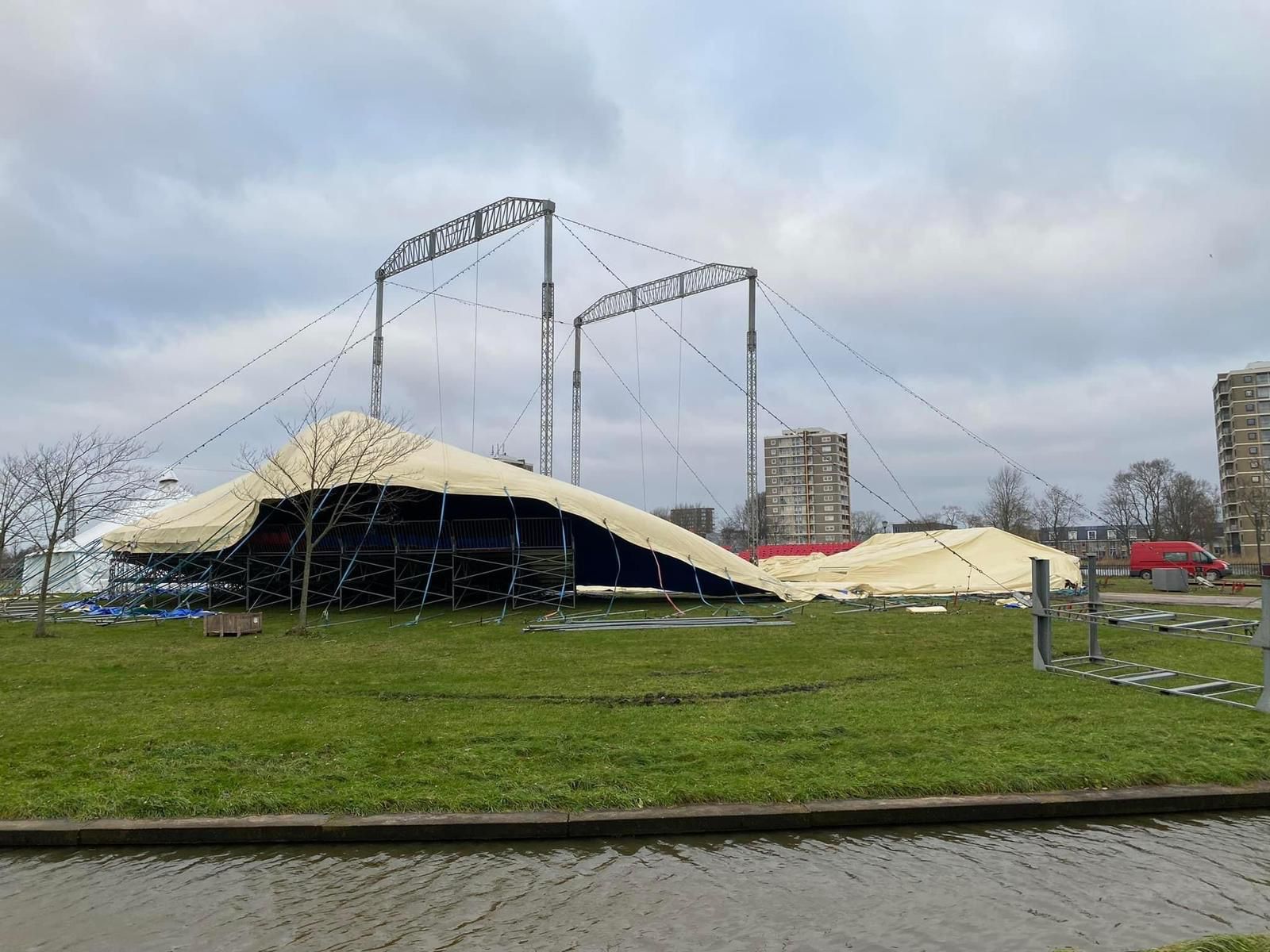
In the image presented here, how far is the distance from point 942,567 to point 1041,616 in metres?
19.6

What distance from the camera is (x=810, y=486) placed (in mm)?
129500

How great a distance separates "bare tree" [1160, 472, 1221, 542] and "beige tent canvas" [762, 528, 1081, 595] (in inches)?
2051

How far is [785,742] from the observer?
21.7ft

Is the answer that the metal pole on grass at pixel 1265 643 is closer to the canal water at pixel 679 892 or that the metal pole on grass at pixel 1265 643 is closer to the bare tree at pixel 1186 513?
the canal water at pixel 679 892

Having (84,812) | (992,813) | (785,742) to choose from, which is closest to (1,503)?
(84,812)

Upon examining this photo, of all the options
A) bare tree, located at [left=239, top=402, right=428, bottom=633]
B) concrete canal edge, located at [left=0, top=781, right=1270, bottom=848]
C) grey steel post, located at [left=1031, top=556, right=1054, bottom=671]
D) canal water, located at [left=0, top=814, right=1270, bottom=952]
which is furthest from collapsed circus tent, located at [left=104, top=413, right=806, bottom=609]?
canal water, located at [left=0, top=814, right=1270, bottom=952]

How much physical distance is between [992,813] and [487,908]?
3.13 metres

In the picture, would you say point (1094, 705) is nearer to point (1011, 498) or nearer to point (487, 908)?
point (487, 908)

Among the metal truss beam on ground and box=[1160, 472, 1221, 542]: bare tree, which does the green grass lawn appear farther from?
box=[1160, 472, 1221, 542]: bare tree

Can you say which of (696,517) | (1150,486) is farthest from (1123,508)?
(696,517)

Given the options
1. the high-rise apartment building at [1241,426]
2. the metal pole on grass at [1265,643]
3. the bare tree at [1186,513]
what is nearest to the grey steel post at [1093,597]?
the metal pole on grass at [1265,643]

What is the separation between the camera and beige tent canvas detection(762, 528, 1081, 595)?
27.1 metres

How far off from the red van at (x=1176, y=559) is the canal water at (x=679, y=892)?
34.6 m

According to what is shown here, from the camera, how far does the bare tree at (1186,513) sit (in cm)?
7225
